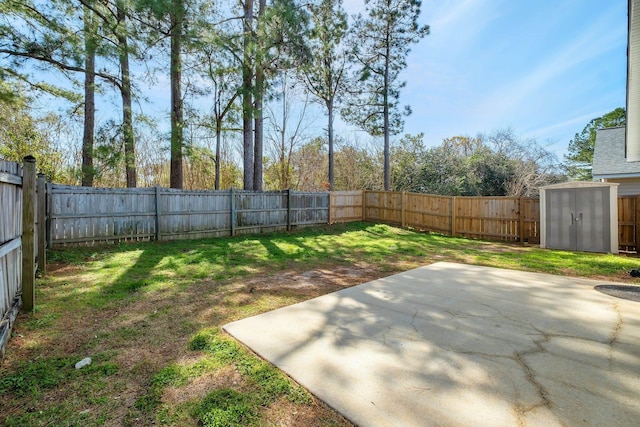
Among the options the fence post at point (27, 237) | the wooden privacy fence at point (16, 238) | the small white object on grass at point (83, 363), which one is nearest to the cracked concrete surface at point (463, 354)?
the small white object on grass at point (83, 363)

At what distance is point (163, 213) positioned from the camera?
736cm

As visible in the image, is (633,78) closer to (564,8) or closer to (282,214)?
(564,8)

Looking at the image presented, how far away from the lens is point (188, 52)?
28.0 feet

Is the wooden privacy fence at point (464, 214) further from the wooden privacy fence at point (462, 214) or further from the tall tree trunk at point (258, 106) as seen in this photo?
the tall tree trunk at point (258, 106)

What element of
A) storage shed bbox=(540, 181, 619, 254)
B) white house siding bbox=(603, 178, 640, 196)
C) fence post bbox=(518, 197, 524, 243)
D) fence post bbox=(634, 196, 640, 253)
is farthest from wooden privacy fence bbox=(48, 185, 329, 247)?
white house siding bbox=(603, 178, 640, 196)

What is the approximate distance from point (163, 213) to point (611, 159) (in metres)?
14.7

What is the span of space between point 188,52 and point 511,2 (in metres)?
9.05

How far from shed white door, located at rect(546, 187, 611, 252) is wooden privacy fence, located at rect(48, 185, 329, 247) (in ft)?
24.2

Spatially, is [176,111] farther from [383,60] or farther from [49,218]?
[383,60]

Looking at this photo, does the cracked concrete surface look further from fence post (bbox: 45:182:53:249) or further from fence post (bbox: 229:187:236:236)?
fence post (bbox: 229:187:236:236)

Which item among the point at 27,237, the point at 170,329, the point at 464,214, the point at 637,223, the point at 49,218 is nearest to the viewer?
the point at 170,329

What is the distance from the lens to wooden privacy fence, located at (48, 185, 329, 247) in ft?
19.8

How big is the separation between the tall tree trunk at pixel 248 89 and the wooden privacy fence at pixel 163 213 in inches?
47.2

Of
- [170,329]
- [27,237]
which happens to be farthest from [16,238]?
[170,329]
